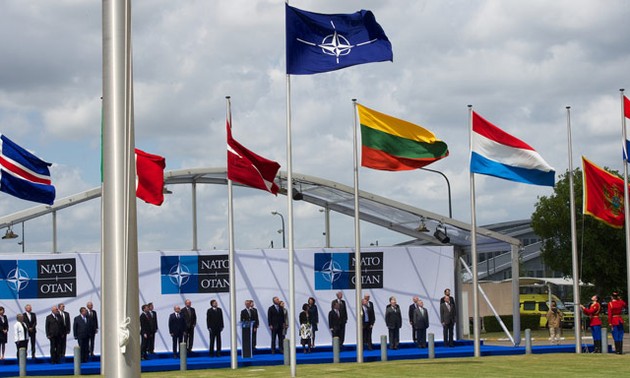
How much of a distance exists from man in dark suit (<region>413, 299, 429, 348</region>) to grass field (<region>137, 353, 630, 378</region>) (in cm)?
559

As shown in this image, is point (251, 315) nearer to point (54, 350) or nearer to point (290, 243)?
point (54, 350)

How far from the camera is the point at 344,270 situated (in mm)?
36906

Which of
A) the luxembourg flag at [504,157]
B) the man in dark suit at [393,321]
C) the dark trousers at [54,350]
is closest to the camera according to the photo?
the luxembourg flag at [504,157]

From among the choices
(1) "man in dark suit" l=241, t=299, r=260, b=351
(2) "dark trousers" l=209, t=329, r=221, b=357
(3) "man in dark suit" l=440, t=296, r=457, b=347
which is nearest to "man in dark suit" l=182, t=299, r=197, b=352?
(2) "dark trousers" l=209, t=329, r=221, b=357

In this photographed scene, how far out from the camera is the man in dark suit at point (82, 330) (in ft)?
110

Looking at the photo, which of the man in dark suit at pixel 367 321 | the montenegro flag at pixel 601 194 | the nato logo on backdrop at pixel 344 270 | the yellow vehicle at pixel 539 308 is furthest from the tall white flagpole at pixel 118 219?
the yellow vehicle at pixel 539 308

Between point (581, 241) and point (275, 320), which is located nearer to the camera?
point (275, 320)

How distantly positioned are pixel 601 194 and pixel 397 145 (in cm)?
761

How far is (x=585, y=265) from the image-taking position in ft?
195

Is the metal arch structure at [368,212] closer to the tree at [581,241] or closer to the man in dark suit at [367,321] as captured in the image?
the man in dark suit at [367,321]

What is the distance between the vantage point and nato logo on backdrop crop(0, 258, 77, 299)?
1352 inches

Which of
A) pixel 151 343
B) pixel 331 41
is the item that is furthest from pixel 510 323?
pixel 331 41

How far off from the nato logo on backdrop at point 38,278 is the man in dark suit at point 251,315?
5.40 metres

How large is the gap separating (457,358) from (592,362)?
488cm
